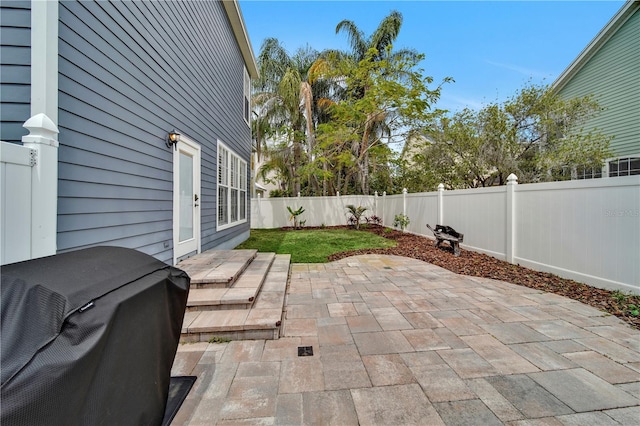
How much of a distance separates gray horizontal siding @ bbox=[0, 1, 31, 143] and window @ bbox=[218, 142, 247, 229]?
4496 millimetres

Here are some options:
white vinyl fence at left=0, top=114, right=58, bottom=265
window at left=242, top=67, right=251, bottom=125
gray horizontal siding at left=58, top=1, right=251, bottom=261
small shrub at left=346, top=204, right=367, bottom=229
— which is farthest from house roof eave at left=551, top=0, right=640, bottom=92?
white vinyl fence at left=0, top=114, right=58, bottom=265

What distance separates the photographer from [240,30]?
771 cm

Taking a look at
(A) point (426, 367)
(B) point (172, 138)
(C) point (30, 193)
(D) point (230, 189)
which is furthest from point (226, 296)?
(D) point (230, 189)

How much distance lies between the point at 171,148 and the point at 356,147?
11562mm

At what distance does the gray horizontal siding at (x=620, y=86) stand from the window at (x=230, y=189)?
12636mm

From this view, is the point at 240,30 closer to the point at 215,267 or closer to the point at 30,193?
the point at 215,267

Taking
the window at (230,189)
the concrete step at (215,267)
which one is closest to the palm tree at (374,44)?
the window at (230,189)

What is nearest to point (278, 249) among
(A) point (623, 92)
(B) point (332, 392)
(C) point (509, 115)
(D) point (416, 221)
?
(D) point (416, 221)

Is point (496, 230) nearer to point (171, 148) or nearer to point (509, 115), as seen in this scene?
point (509, 115)

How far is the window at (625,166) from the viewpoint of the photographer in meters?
9.16

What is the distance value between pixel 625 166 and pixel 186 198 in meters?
13.7

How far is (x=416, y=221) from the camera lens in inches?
391

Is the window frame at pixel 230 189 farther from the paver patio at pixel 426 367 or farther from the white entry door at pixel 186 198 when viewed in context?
the paver patio at pixel 426 367

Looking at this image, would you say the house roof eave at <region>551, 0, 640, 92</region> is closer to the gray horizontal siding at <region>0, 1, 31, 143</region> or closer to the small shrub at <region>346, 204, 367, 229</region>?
the small shrub at <region>346, 204, 367, 229</region>
